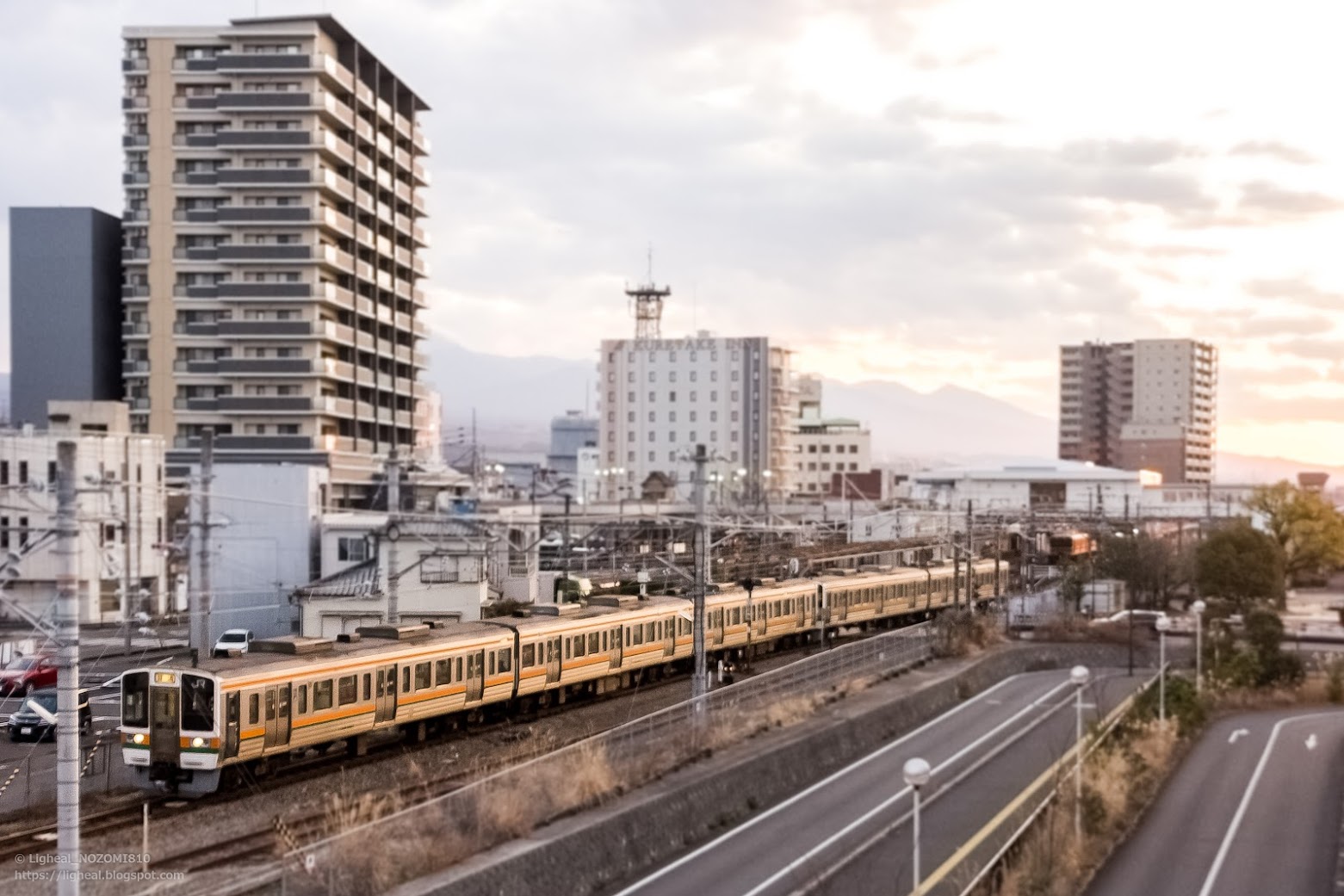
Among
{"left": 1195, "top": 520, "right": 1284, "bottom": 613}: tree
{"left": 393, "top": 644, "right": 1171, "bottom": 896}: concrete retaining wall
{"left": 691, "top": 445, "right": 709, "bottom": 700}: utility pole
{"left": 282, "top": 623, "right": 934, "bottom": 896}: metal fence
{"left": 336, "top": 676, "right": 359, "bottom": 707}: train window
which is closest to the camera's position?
{"left": 282, "top": 623, "right": 934, "bottom": 896}: metal fence

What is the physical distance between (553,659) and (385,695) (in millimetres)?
5379

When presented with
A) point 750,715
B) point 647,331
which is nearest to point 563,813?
point 750,715

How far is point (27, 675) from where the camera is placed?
2864 centimetres

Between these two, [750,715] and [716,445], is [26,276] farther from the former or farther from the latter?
[716,445]

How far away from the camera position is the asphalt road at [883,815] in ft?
49.5

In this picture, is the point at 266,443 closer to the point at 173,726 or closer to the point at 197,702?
the point at 173,726

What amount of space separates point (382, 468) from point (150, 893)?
4327cm

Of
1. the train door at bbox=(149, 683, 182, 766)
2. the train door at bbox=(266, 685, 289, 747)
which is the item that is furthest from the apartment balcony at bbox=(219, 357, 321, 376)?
the train door at bbox=(149, 683, 182, 766)

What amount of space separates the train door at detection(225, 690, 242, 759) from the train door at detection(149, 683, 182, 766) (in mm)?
554

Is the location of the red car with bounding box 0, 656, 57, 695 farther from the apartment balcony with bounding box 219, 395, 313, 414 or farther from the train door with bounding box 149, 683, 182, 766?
the apartment balcony with bounding box 219, 395, 313, 414

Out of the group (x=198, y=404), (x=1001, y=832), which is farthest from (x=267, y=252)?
(x=1001, y=832)

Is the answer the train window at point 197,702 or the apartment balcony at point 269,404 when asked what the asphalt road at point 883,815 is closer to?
the train window at point 197,702

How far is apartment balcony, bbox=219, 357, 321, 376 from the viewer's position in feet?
169

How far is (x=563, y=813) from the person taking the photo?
50.4 ft
